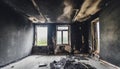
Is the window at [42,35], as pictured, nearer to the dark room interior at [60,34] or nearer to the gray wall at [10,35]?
the dark room interior at [60,34]

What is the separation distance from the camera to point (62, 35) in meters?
10.1

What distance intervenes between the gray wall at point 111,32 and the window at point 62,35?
4236mm

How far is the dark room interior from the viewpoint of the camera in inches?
193

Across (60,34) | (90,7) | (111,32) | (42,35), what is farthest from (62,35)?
(111,32)

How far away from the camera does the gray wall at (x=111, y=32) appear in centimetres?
459

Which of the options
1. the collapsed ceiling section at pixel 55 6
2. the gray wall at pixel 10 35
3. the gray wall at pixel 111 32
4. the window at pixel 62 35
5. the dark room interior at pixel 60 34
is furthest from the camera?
the window at pixel 62 35

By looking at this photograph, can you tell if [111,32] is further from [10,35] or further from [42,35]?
[42,35]

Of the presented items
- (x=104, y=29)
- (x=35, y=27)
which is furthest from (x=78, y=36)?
(x=104, y=29)

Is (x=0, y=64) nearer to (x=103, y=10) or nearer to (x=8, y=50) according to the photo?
(x=8, y=50)

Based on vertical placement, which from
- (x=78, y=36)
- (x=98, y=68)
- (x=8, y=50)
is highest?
(x=78, y=36)

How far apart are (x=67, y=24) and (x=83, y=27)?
4.01ft

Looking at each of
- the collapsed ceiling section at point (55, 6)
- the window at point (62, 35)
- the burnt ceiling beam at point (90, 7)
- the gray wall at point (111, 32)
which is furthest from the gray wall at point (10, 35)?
the gray wall at point (111, 32)

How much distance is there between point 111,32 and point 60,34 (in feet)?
17.7

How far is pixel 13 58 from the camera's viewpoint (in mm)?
6172
